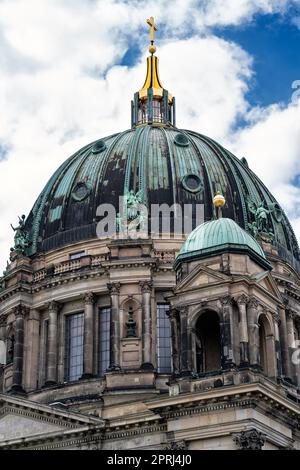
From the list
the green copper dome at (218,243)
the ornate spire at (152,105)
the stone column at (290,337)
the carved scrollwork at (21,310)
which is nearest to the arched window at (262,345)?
the green copper dome at (218,243)

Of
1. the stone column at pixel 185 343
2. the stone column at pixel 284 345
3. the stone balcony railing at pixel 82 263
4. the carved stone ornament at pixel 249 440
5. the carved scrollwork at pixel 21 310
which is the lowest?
the carved stone ornament at pixel 249 440

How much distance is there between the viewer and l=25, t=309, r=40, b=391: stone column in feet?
162

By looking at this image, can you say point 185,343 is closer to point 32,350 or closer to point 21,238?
point 32,350

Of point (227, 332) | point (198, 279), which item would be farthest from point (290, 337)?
point (227, 332)

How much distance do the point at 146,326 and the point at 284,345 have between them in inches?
289

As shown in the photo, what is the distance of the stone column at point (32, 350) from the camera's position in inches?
1945

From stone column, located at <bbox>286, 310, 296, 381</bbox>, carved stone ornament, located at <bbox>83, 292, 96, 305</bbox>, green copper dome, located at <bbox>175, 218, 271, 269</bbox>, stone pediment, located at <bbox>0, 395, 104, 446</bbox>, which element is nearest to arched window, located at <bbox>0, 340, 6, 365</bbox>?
carved stone ornament, located at <bbox>83, 292, 96, 305</bbox>

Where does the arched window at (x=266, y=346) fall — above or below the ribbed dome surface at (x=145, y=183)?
below

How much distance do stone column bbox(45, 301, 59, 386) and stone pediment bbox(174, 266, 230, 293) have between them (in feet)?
40.9

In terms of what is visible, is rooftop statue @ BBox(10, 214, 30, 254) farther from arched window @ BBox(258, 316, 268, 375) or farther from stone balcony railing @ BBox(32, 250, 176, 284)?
arched window @ BBox(258, 316, 268, 375)

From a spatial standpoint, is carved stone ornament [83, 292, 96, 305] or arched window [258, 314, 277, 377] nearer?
arched window [258, 314, 277, 377]

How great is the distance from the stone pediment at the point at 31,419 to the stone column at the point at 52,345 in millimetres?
6087

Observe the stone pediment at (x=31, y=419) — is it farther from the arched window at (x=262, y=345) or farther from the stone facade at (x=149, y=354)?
the arched window at (x=262, y=345)
